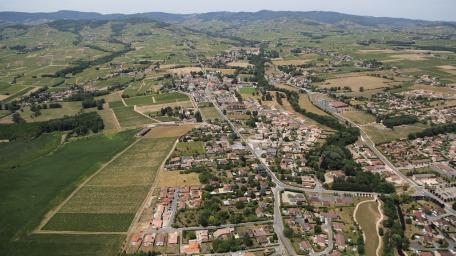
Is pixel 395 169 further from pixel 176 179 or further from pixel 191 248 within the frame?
pixel 191 248

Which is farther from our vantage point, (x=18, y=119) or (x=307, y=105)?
(x=307, y=105)

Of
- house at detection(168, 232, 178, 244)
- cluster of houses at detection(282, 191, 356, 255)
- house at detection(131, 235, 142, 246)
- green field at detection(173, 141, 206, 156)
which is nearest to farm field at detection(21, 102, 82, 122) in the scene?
green field at detection(173, 141, 206, 156)

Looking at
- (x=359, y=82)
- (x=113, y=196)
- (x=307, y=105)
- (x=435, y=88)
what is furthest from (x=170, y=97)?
(x=435, y=88)

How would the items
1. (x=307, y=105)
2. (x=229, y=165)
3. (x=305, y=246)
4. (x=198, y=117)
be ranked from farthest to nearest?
(x=307, y=105), (x=198, y=117), (x=229, y=165), (x=305, y=246)

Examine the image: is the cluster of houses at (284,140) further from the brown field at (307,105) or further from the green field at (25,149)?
the green field at (25,149)

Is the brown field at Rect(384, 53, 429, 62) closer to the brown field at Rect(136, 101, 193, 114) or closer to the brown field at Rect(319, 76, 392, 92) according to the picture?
the brown field at Rect(319, 76, 392, 92)

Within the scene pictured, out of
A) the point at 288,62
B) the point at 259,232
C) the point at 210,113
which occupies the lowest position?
the point at 259,232

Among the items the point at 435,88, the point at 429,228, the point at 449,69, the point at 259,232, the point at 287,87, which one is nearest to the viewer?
the point at 259,232
